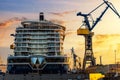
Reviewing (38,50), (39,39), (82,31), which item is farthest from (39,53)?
(82,31)

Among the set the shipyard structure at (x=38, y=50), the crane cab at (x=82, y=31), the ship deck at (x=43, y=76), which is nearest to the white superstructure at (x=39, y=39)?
the shipyard structure at (x=38, y=50)

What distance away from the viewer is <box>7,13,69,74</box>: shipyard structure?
11825 cm

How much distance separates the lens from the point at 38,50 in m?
122

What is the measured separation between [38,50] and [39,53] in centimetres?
85

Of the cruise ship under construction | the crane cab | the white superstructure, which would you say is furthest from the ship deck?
the crane cab

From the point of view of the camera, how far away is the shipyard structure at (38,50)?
388 ft

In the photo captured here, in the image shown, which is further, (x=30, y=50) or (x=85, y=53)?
(x=85, y=53)

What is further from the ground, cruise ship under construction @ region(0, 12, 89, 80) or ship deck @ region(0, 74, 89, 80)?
cruise ship under construction @ region(0, 12, 89, 80)

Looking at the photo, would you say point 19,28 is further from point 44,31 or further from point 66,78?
point 66,78

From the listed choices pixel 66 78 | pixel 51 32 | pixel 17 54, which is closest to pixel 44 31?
pixel 51 32

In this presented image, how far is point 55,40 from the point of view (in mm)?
123125

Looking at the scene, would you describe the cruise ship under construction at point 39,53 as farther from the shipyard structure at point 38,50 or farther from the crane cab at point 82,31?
the crane cab at point 82,31

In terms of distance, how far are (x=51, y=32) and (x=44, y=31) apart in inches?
77.0

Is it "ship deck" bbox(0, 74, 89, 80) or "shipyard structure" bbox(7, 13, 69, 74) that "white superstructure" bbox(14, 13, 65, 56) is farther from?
"ship deck" bbox(0, 74, 89, 80)
